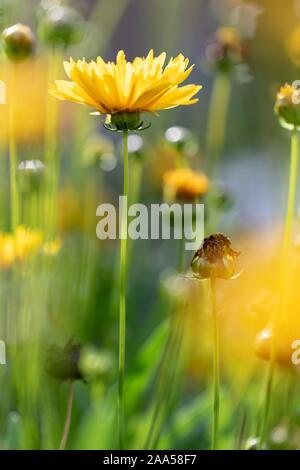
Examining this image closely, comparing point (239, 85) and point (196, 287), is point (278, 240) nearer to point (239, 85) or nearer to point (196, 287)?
point (196, 287)

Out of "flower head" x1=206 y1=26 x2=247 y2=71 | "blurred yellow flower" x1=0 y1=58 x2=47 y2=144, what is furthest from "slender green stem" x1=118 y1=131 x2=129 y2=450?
"blurred yellow flower" x1=0 y1=58 x2=47 y2=144

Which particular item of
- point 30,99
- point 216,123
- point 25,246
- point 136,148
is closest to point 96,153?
point 136,148

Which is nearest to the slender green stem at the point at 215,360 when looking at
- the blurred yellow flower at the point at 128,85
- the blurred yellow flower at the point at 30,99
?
the blurred yellow flower at the point at 128,85

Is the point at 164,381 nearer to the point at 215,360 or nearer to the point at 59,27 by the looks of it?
the point at 215,360

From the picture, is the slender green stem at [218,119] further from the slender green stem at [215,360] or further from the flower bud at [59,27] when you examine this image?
the slender green stem at [215,360]

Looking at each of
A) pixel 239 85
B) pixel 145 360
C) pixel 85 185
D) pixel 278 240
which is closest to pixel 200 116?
pixel 239 85

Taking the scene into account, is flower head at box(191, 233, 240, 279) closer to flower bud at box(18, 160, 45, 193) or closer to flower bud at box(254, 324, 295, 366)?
flower bud at box(254, 324, 295, 366)
